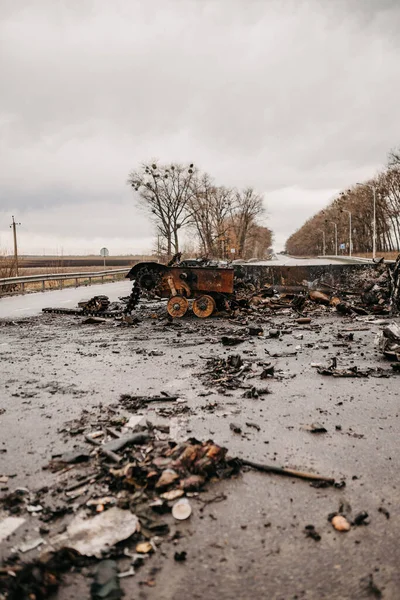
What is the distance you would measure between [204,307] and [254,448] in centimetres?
873

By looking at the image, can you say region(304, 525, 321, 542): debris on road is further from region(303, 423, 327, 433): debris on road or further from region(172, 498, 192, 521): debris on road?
region(303, 423, 327, 433): debris on road

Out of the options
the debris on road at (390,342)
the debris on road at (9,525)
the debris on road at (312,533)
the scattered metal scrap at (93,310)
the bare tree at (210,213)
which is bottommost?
the debris on road at (312,533)

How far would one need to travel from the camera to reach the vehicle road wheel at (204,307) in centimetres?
1219

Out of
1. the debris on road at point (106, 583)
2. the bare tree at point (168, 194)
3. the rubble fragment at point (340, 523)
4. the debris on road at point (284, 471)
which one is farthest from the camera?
the bare tree at point (168, 194)

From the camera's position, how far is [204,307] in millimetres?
12258

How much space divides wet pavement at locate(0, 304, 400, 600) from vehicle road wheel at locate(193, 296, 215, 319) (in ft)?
12.7

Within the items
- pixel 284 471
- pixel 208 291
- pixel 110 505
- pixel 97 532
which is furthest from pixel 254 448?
pixel 208 291

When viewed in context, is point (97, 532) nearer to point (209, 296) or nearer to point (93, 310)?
point (209, 296)

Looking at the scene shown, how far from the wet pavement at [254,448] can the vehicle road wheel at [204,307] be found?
3.88 meters

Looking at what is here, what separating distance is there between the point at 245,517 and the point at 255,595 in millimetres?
586

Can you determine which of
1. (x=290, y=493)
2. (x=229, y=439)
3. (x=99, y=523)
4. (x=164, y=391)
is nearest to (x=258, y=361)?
(x=164, y=391)

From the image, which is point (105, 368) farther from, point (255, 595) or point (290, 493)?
point (255, 595)

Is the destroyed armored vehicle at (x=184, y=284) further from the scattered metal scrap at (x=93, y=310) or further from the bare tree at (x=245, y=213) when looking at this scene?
the bare tree at (x=245, y=213)

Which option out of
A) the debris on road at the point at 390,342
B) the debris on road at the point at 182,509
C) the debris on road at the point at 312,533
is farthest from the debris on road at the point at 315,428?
the debris on road at the point at 390,342
